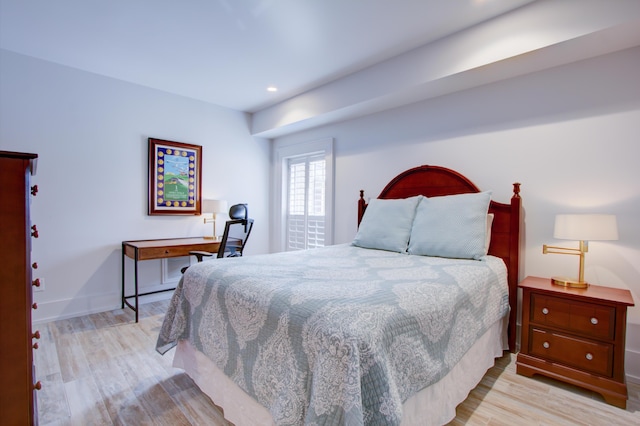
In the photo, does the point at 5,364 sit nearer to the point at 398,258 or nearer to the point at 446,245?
the point at 398,258

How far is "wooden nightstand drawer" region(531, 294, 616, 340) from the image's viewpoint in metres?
1.83

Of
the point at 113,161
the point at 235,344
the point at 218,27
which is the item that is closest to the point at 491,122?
the point at 218,27

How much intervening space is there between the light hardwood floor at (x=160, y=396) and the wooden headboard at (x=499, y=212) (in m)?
0.54

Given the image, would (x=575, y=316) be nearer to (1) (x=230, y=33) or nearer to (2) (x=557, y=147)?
(2) (x=557, y=147)

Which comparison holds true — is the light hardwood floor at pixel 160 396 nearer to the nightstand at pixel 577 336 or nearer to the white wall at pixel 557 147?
the nightstand at pixel 577 336

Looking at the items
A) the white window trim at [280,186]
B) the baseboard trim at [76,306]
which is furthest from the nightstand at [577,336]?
the baseboard trim at [76,306]

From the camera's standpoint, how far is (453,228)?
2.39m

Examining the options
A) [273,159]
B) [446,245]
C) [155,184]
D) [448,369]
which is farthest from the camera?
[273,159]

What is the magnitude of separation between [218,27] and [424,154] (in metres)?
2.15

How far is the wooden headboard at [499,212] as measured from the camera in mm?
2441

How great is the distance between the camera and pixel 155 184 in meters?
3.67

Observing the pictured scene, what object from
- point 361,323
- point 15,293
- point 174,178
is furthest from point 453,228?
point 174,178

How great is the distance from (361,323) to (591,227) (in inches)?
69.8

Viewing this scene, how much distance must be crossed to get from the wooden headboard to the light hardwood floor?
21.3 inches
